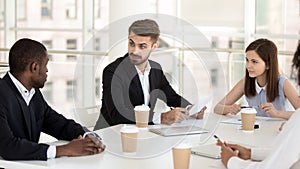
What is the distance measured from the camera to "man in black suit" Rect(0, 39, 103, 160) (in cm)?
195

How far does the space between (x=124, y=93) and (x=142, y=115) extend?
122 mm

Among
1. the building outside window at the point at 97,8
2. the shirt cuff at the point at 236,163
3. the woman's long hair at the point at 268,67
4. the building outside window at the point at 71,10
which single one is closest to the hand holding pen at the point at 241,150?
the shirt cuff at the point at 236,163

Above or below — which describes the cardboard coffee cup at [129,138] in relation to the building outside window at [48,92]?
above

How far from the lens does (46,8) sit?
6.85 metres

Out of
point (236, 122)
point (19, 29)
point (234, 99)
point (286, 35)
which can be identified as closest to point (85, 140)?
point (236, 122)

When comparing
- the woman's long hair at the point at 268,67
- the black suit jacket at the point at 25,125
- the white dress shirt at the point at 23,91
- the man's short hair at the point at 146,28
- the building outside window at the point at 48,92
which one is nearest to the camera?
the black suit jacket at the point at 25,125

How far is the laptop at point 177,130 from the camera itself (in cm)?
236

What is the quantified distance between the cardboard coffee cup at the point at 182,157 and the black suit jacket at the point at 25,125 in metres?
0.42

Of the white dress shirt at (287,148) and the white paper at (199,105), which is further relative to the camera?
the white paper at (199,105)

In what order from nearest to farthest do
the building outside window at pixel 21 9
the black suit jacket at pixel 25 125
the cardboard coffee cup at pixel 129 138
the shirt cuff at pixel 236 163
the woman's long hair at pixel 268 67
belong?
the shirt cuff at pixel 236 163 → the black suit jacket at pixel 25 125 → the cardboard coffee cup at pixel 129 138 → the woman's long hair at pixel 268 67 → the building outside window at pixel 21 9

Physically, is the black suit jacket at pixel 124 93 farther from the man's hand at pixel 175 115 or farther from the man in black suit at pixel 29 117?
the man in black suit at pixel 29 117

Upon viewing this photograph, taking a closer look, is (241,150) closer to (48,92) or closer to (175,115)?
(175,115)

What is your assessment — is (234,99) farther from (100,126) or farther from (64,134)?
(64,134)

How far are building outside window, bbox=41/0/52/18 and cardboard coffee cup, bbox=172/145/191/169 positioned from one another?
16.7 ft
